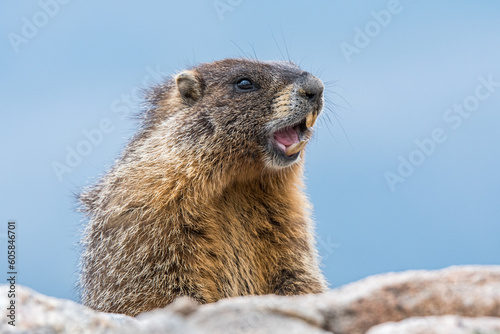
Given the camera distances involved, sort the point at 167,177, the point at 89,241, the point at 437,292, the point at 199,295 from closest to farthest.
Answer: the point at 437,292 → the point at 199,295 → the point at 167,177 → the point at 89,241

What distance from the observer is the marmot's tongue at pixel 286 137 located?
17.1 feet

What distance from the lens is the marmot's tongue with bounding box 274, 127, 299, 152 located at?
5.22 metres

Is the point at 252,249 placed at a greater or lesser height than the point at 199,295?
greater

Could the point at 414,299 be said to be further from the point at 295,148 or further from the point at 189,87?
the point at 189,87

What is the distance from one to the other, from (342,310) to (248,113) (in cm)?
297

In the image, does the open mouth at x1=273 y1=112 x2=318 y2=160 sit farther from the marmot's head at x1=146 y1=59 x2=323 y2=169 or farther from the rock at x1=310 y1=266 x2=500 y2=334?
the rock at x1=310 y1=266 x2=500 y2=334

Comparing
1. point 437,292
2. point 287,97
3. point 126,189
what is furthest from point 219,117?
point 437,292

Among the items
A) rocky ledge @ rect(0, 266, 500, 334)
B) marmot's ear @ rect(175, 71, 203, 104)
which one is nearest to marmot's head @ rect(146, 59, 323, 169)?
marmot's ear @ rect(175, 71, 203, 104)

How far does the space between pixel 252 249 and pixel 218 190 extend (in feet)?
1.91

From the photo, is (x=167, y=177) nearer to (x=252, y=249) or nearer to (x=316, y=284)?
(x=252, y=249)

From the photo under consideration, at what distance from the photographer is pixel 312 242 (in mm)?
5719

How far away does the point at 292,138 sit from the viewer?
530cm

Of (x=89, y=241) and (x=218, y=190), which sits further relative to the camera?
(x=89, y=241)

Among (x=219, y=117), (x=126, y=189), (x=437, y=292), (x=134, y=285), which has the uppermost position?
(x=219, y=117)
